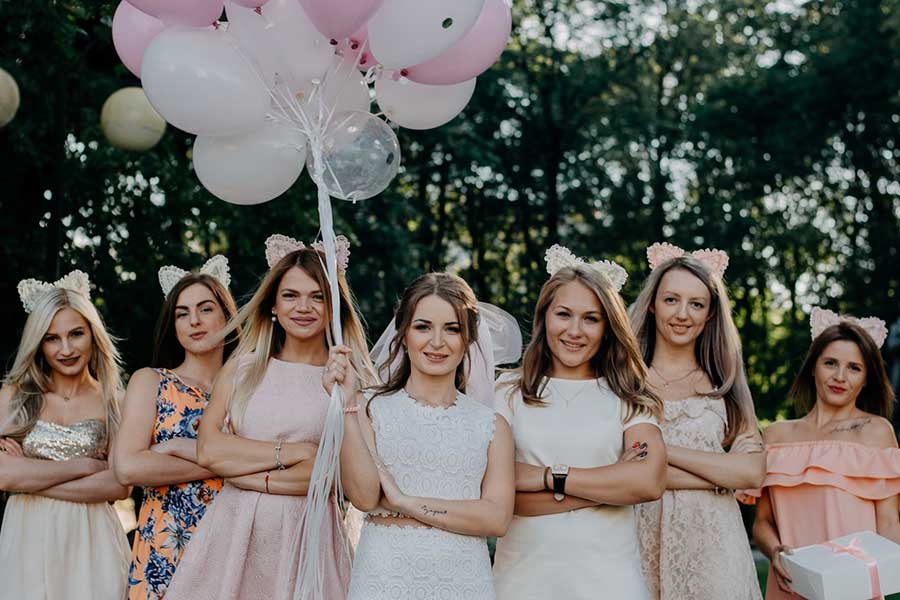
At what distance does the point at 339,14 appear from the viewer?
147 inches

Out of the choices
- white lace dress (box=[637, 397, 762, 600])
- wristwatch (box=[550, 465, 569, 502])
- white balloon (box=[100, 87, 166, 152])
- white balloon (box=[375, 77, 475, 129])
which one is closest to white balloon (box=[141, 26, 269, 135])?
white balloon (box=[375, 77, 475, 129])

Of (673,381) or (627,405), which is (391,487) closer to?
(627,405)

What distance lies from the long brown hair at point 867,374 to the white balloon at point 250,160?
2346 mm

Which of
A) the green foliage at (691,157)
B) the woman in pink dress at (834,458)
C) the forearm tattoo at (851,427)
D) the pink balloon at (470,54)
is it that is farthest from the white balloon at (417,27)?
the green foliage at (691,157)

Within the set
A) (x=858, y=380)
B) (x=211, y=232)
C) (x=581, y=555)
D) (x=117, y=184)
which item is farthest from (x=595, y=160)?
(x=581, y=555)

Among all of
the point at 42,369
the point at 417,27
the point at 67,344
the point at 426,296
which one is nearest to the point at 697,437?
the point at 426,296

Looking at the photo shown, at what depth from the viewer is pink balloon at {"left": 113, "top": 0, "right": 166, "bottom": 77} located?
4324 millimetres

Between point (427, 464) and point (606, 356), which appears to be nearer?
point (427, 464)

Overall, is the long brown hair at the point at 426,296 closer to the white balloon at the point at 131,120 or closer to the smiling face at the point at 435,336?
the smiling face at the point at 435,336

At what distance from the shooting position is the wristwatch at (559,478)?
3629 millimetres

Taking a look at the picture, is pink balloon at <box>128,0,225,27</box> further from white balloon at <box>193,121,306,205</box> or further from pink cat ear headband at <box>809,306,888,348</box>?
pink cat ear headband at <box>809,306,888,348</box>

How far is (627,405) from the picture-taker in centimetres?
388

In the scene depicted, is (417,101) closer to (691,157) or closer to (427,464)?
(427,464)

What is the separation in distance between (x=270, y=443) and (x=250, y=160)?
1.05m
